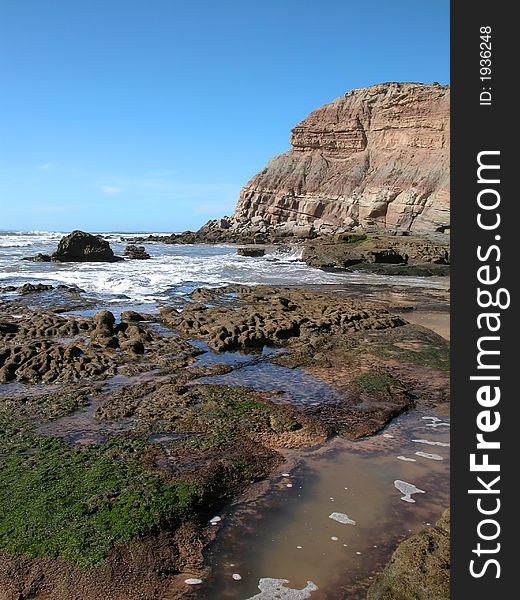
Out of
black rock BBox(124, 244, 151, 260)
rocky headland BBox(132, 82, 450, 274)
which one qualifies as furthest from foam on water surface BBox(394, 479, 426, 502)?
black rock BBox(124, 244, 151, 260)

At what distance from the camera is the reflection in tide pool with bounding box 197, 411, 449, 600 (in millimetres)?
3232

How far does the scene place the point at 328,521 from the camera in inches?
153

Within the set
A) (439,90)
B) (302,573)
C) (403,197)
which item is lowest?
(302,573)

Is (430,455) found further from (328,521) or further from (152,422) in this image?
(152,422)

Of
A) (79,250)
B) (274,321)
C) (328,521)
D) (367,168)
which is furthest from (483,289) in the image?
(367,168)

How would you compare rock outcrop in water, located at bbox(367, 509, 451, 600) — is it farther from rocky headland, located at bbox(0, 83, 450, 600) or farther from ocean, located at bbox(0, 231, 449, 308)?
ocean, located at bbox(0, 231, 449, 308)

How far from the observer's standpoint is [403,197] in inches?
1761

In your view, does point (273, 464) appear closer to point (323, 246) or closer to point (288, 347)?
point (288, 347)

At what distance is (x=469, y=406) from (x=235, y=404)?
4.43 metres

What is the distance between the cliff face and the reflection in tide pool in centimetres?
3437

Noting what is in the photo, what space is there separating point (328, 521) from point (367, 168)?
53766 mm

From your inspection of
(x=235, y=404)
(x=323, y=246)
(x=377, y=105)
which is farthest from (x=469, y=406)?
(x=377, y=105)

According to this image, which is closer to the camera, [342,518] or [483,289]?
[483,289]

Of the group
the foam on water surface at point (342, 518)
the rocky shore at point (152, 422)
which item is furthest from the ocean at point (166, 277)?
the foam on water surface at point (342, 518)
